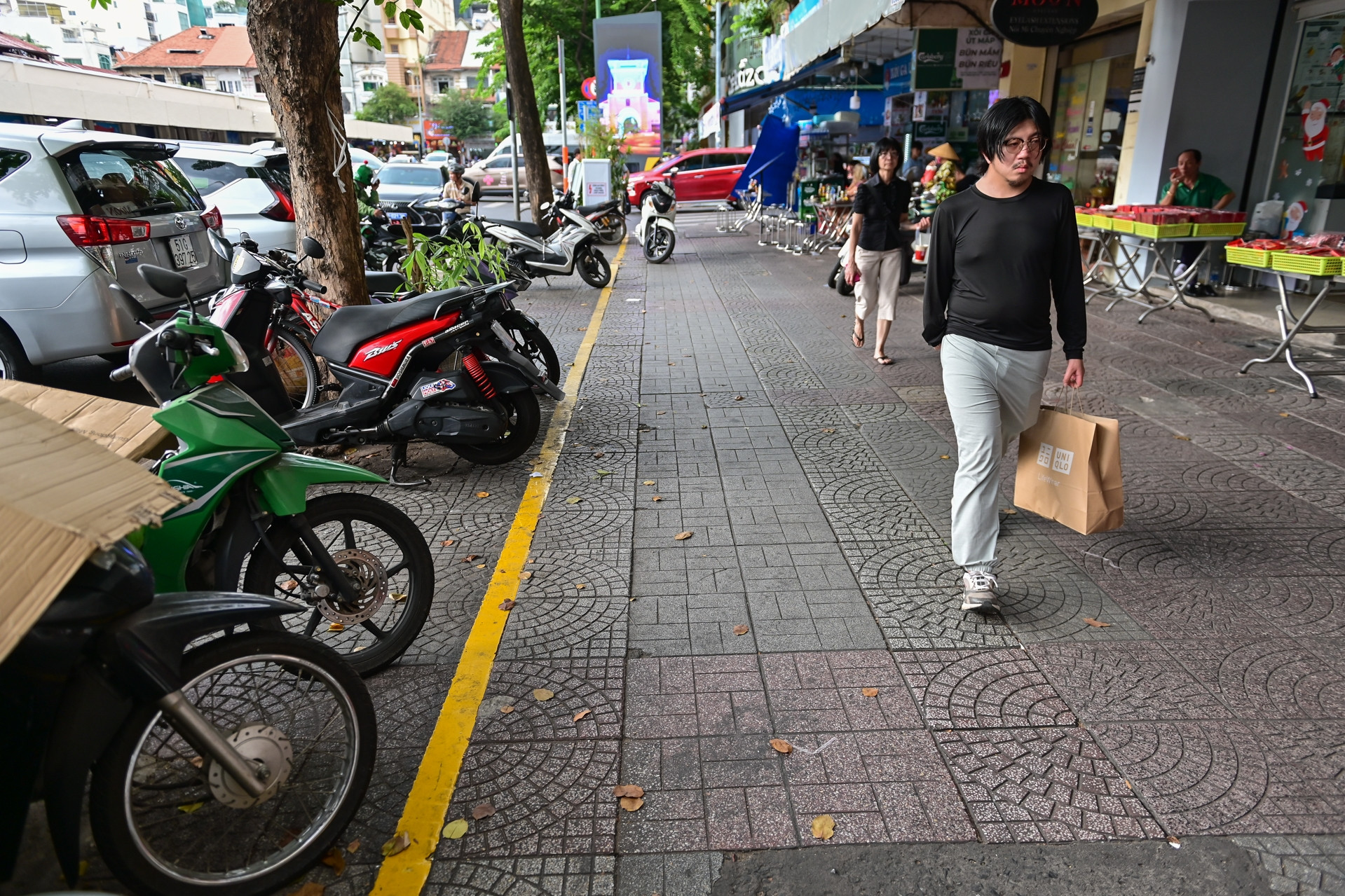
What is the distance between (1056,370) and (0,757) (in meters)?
7.66

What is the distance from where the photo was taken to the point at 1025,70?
45.3ft

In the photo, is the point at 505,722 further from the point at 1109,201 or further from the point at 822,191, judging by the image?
the point at 822,191

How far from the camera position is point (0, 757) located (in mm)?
1899

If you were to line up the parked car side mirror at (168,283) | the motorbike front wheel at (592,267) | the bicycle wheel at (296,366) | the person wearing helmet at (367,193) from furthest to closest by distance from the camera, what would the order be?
1. the motorbike front wheel at (592,267)
2. the person wearing helmet at (367,193)
3. the bicycle wheel at (296,366)
4. the parked car side mirror at (168,283)

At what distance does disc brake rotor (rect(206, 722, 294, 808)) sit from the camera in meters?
2.27

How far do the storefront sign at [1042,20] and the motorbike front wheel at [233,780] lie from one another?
9077mm

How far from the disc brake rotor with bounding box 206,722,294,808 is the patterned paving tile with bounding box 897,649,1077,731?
2.06 metres

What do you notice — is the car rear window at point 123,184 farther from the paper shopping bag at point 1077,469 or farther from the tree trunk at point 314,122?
the paper shopping bag at point 1077,469

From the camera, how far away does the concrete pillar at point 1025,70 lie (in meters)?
13.8

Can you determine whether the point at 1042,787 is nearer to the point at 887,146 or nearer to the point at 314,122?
the point at 314,122

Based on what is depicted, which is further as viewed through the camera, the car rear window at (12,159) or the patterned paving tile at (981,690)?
the car rear window at (12,159)

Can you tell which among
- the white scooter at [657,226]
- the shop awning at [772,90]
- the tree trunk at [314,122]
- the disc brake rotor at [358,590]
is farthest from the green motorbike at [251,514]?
the shop awning at [772,90]

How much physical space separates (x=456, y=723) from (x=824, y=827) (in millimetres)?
1317

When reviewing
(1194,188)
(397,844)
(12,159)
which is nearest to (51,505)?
(397,844)
